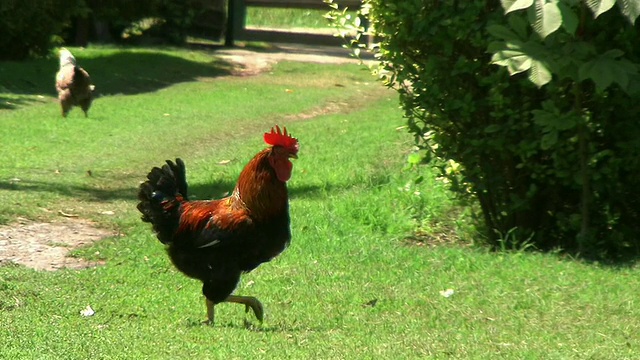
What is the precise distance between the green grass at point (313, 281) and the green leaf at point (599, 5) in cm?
184

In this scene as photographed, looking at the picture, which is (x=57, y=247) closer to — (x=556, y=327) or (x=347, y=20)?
(x=347, y=20)

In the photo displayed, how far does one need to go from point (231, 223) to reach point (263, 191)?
275 millimetres

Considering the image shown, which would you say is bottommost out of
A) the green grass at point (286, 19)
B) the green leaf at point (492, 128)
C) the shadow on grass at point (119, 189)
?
the green grass at point (286, 19)

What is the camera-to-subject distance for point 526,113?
26.6 feet

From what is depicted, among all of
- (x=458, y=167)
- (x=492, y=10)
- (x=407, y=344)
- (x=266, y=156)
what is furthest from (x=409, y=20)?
(x=407, y=344)

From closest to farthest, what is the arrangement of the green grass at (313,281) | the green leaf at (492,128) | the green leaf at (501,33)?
the green grass at (313,281) → the green leaf at (501,33) → the green leaf at (492,128)

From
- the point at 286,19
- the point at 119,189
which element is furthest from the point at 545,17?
the point at 286,19

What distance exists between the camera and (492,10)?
817 cm

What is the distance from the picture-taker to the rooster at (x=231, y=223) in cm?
636

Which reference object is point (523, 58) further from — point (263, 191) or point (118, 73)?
point (118, 73)

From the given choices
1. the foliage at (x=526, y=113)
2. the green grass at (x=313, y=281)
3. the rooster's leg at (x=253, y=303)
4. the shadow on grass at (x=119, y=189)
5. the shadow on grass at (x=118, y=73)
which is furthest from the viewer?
the shadow on grass at (x=118, y=73)

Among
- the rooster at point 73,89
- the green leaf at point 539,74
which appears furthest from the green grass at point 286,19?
the green leaf at point 539,74

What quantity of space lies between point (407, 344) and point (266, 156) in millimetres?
1386

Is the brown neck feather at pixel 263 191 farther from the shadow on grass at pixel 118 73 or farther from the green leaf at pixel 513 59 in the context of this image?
the shadow on grass at pixel 118 73
